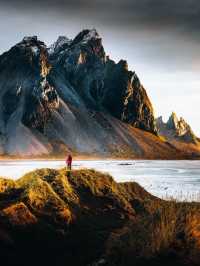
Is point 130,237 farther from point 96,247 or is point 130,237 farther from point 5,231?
point 5,231

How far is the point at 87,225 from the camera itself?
666 inches

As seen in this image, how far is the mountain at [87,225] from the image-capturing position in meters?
11.4

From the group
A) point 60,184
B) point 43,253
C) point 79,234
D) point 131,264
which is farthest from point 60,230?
point 131,264

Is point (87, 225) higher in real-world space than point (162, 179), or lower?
lower

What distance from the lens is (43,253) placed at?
14.1 m

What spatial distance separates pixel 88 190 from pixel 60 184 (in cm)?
164

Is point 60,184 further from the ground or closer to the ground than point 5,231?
further from the ground

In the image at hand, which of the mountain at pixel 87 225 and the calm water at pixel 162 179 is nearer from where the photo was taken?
the mountain at pixel 87 225

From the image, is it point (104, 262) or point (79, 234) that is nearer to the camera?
point (104, 262)

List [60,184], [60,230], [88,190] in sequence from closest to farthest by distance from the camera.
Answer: [60,230]
[60,184]
[88,190]

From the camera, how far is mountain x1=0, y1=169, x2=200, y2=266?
11.4m

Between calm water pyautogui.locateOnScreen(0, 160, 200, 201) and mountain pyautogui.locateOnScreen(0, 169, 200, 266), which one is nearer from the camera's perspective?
mountain pyautogui.locateOnScreen(0, 169, 200, 266)

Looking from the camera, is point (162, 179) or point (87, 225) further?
point (162, 179)

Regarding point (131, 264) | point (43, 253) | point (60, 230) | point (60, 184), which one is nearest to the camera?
point (131, 264)
